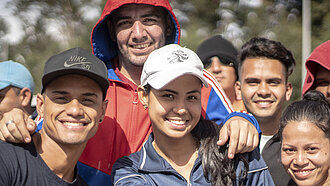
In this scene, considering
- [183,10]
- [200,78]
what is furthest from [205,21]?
[200,78]

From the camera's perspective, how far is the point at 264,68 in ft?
13.9

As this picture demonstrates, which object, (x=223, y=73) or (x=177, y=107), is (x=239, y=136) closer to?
(x=177, y=107)

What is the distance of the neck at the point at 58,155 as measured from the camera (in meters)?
2.79

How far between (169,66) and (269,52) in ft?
6.37

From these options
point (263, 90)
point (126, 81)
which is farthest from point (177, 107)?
point (263, 90)

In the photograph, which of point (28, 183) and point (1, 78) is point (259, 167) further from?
point (1, 78)

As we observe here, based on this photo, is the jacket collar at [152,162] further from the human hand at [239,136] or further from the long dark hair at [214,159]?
the human hand at [239,136]

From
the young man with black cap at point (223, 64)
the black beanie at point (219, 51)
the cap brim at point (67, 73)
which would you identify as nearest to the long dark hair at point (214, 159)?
the cap brim at point (67, 73)

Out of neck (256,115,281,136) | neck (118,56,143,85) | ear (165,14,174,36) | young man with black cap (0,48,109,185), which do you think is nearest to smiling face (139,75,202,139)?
young man with black cap (0,48,109,185)

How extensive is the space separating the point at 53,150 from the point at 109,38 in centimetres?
147

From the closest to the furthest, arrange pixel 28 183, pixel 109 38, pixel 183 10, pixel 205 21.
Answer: pixel 28 183 < pixel 109 38 < pixel 205 21 < pixel 183 10

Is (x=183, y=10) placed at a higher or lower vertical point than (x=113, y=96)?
higher

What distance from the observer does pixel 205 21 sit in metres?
21.7

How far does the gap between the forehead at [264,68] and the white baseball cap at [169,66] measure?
1.55 m
